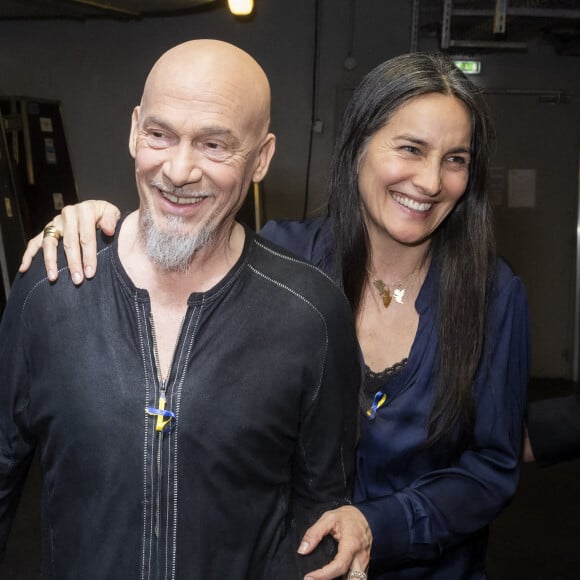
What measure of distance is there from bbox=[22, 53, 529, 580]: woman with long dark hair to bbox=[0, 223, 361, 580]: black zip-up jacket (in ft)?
1.07

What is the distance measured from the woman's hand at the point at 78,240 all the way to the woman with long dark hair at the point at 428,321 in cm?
55

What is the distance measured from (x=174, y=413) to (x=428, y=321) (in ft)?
2.21

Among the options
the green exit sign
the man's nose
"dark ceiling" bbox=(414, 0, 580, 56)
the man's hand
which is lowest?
the man's hand

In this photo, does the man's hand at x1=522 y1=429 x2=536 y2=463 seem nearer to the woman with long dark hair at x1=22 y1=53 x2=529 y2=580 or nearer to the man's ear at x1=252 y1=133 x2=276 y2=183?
the woman with long dark hair at x1=22 y1=53 x2=529 y2=580

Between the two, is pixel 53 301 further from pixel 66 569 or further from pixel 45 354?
pixel 66 569

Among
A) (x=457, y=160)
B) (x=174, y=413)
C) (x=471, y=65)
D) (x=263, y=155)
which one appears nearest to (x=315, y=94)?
(x=471, y=65)

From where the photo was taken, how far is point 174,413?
1.15 meters

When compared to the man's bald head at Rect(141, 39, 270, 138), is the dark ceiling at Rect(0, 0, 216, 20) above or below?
above

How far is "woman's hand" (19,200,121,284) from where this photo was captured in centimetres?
121

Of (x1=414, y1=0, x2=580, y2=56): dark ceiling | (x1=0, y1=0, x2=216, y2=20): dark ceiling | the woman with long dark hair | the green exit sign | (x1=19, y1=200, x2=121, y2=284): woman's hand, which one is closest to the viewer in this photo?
(x1=19, y1=200, x2=121, y2=284): woman's hand

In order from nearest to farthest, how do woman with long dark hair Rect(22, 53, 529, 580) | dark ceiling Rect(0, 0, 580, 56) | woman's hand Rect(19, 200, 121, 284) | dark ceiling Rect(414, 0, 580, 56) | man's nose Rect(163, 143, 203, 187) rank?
man's nose Rect(163, 143, 203, 187)
woman's hand Rect(19, 200, 121, 284)
woman with long dark hair Rect(22, 53, 529, 580)
dark ceiling Rect(414, 0, 580, 56)
dark ceiling Rect(0, 0, 580, 56)

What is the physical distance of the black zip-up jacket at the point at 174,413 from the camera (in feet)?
3.80

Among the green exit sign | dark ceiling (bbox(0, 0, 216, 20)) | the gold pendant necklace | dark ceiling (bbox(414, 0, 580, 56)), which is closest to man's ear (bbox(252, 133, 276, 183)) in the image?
the gold pendant necklace

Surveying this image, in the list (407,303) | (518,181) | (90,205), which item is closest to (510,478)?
(407,303)
